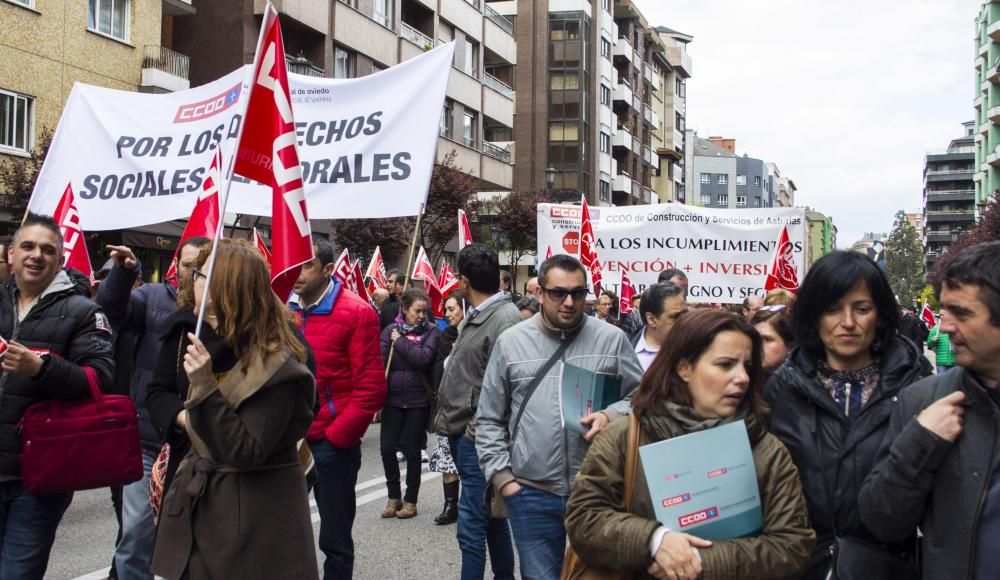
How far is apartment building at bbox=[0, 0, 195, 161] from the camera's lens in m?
20.4

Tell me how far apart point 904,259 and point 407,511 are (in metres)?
128

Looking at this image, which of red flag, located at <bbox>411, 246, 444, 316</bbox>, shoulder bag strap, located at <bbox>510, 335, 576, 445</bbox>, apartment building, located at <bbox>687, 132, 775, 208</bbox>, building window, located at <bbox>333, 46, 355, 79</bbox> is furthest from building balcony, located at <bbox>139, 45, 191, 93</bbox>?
apartment building, located at <bbox>687, 132, 775, 208</bbox>

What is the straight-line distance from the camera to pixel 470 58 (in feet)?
128

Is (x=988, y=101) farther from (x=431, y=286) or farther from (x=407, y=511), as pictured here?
(x=407, y=511)

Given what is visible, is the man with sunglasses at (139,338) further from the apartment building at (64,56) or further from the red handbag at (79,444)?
the apartment building at (64,56)

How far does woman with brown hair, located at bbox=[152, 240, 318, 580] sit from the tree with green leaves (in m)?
124

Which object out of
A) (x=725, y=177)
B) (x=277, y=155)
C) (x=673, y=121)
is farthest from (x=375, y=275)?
(x=725, y=177)

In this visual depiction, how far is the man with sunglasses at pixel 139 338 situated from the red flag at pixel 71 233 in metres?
2.49

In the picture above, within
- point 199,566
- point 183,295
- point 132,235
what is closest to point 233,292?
point 183,295

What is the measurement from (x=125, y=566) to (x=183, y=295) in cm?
160

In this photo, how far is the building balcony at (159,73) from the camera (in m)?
23.6

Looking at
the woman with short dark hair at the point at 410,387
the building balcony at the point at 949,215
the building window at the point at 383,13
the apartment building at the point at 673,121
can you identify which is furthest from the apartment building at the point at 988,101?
the building balcony at the point at 949,215

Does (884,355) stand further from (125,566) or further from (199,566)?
(125,566)

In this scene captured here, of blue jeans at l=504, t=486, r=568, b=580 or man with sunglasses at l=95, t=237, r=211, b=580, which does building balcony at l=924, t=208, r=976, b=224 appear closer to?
man with sunglasses at l=95, t=237, r=211, b=580
